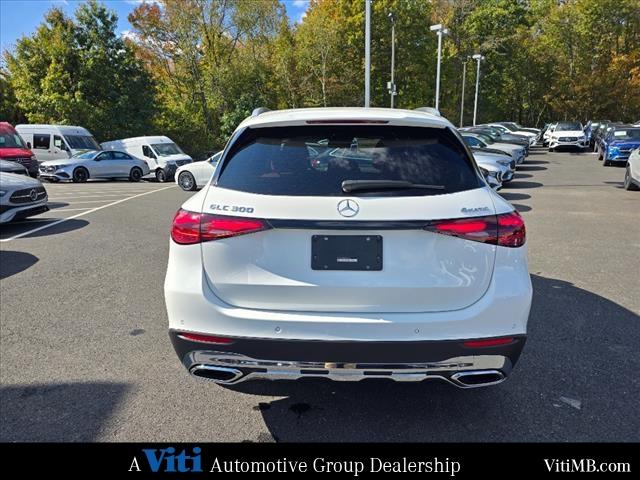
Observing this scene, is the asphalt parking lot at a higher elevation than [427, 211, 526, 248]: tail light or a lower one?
lower

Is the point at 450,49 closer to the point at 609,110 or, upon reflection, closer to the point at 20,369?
the point at 609,110

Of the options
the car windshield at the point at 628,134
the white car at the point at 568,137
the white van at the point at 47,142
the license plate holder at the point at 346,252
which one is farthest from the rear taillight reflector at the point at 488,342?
the white car at the point at 568,137

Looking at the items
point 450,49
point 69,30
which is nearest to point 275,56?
point 69,30

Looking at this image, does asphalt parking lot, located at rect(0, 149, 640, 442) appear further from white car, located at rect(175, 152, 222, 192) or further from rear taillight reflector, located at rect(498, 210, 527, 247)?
white car, located at rect(175, 152, 222, 192)

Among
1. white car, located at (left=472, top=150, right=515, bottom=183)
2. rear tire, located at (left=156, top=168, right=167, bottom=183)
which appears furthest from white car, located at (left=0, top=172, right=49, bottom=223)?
rear tire, located at (left=156, top=168, right=167, bottom=183)

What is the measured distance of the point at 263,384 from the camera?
135 inches

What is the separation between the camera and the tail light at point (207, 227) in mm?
2422

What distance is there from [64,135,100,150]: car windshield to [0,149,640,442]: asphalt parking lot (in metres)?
19.8

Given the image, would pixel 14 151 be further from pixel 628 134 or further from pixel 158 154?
pixel 628 134

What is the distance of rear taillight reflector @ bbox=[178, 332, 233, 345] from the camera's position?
8.14 ft

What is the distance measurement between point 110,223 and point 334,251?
28.5ft

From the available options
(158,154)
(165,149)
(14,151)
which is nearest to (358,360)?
(14,151)
